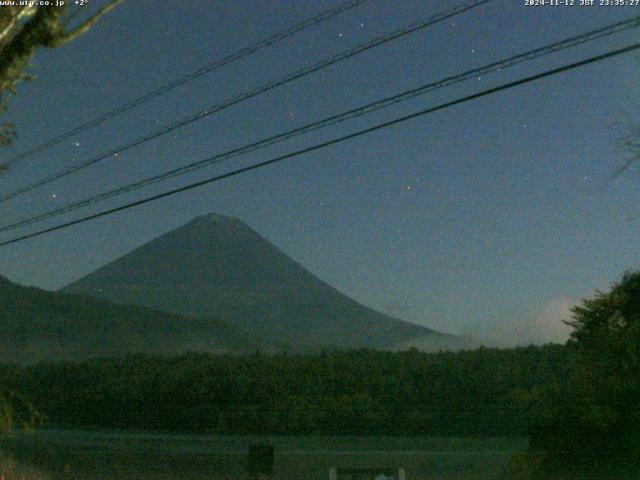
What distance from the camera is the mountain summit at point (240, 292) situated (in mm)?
79438

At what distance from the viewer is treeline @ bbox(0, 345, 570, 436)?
27.4m

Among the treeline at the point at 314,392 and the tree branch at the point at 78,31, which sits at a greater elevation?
the tree branch at the point at 78,31

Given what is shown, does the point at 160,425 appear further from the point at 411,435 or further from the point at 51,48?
the point at 51,48

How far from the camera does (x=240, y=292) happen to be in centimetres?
9531

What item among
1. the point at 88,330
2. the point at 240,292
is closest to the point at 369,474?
the point at 88,330

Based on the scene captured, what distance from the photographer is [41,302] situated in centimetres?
6250

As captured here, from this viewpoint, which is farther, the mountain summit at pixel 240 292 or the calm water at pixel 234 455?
the mountain summit at pixel 240 292

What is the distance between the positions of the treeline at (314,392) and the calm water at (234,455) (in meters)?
1.04

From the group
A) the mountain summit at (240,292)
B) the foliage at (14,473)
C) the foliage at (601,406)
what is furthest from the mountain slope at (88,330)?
the foliage at (601,406)

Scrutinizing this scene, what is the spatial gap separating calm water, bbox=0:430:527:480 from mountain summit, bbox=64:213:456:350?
42.5 m

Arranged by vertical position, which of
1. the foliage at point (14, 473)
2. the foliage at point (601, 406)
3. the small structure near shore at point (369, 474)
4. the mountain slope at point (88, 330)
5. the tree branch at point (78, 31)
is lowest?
the foliage at point (14, 473)

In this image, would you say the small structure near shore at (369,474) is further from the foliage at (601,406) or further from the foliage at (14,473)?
the foliage at (14,473)

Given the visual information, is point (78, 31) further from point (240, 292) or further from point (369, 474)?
point (240, 292)

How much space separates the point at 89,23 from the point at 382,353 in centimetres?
2591
